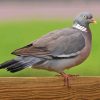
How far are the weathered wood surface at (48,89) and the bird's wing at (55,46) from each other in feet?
1.17

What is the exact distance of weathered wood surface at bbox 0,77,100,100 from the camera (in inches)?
143

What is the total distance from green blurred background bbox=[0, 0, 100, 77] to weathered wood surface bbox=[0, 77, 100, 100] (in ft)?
5.34

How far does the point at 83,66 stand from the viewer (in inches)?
328

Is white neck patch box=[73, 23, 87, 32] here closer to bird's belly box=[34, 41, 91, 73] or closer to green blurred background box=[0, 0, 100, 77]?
bird's belly box=[34, 41, 91, 73]

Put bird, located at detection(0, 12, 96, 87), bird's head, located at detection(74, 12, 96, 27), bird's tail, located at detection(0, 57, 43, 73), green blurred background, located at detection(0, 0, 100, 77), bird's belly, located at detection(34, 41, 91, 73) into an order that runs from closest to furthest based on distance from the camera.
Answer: bird's tail, located at detection(0, 57, 43, 73) < bird, located at detection(0, 12, 96, 87) < bird's belly, located at detection(34, 41, 91, 73) < bird's head, located at detection(74, 12, 96, 27) < green blurred background, located at detection(0, 0, 100, 77)

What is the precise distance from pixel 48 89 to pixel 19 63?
0.97ft

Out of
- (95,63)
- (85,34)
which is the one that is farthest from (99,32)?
(85,34)

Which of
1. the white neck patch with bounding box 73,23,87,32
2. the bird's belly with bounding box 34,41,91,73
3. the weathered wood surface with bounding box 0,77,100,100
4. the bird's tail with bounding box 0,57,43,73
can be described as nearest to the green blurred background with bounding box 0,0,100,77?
the white neck patch with bounding box 73,23,87,32

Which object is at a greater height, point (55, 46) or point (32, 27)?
point (32, 27)

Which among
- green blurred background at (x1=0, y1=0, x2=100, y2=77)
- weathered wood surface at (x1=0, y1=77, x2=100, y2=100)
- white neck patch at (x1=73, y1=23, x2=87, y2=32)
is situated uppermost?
green blurred background at (x1=0, y1=0, x2=100, y2=77)

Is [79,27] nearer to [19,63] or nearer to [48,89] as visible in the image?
[19,63]

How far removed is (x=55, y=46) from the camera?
4.25 metres

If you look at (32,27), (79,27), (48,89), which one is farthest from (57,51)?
(32,27)

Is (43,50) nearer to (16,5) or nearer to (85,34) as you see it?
(85,34)
